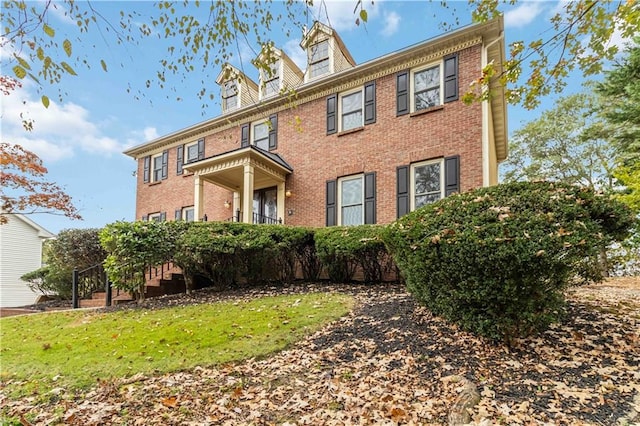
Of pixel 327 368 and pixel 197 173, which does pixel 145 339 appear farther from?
pixel 197 173

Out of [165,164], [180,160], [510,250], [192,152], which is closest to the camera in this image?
[510,250]

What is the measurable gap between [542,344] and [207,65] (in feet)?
16.7

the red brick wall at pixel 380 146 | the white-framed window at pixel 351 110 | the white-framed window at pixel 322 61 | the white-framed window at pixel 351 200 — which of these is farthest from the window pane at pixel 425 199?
the white-framed window at pixel 322 61

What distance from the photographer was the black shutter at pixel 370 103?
10516 mm

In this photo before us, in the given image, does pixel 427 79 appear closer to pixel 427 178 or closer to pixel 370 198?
pixel 427 178

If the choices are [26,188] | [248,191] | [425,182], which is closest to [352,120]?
[425,182]

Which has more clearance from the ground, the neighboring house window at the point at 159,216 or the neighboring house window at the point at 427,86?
the neighboring house window at the point at 427,86

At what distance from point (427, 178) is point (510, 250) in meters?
6.48

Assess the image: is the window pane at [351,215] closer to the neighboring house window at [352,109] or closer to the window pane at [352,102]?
the neighboring house window at [352,109]

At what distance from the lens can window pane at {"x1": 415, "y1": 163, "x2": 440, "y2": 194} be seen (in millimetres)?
9414

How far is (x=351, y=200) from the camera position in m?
10.6

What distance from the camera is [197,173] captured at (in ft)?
39.4

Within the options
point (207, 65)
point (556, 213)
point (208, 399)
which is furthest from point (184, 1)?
point (556, 213)

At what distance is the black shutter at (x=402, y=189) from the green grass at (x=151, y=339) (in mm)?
3756
